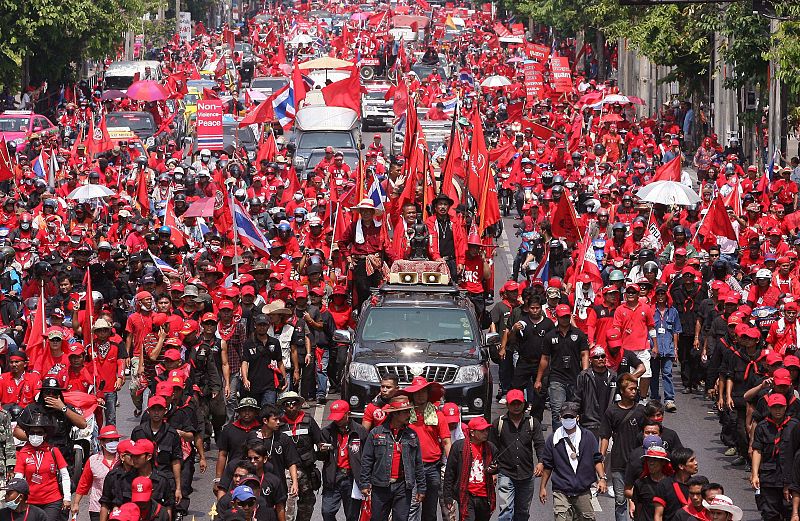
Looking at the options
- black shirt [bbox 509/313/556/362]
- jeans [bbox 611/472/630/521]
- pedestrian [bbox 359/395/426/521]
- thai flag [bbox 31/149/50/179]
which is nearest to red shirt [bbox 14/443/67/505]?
pedestrian [bbox 359/395/426/521]

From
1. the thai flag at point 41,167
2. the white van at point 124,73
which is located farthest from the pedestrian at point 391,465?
the white van at point 124,73

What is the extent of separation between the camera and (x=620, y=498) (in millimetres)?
14617

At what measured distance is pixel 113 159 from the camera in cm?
3794

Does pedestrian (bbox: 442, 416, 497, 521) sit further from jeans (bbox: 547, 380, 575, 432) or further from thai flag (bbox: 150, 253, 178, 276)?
thai flag (bbox: 150, 253, 178, 276)

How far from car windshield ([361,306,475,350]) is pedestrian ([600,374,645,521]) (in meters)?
3.16

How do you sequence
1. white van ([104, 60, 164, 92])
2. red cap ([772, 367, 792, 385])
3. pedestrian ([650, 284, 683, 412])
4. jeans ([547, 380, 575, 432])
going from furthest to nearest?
1. white van ([104, 60, 164, 92])
2. pedestrian ([650, 284, 683, 412])
3. jeans ([547, 380, 575, 432])
4. red cap ([772, 367, 792, 385])

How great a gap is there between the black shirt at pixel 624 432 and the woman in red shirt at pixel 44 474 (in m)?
4.36

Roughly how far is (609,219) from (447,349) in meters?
10.4

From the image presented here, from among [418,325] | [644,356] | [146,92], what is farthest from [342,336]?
[146,92]

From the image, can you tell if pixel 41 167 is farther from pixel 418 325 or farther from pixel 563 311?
pixel 563 311

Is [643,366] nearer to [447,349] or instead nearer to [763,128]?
[447,349]

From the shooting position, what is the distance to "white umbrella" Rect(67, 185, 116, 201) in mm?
28969

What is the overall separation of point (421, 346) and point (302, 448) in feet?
12.7

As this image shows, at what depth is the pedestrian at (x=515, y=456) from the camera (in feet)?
47.3
